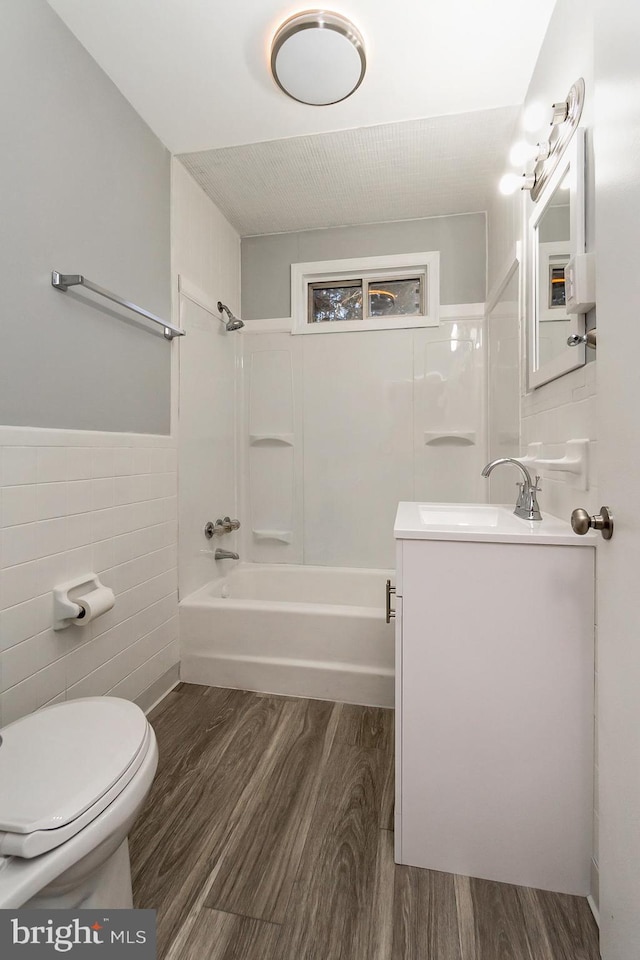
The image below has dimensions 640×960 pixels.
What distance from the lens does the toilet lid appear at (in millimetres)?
768

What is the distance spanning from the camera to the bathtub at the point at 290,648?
1967mm

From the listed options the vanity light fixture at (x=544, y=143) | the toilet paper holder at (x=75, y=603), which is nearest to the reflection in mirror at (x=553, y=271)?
the vanity light fixture at (x=544, y=143)

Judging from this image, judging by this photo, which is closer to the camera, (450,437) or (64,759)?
(64,759)

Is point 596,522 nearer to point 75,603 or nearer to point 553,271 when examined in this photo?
point 553,271

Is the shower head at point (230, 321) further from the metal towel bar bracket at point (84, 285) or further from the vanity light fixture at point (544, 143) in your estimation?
the vanity light fixture at point (544, 143)

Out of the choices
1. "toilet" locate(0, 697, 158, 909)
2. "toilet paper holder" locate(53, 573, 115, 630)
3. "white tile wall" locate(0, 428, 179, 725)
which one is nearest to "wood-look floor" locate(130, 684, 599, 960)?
"toilet" locate(0, 697, 158, 909)

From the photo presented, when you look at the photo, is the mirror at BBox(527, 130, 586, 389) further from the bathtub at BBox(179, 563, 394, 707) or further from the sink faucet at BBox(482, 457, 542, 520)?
the bathtub at BBox(179, 563, 394, 707)

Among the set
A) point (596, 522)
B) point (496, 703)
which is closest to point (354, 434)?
point (496, 703)

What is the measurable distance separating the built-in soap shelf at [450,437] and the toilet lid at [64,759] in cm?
216

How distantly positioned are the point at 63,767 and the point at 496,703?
97 centimetres

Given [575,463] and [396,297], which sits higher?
[396,297]

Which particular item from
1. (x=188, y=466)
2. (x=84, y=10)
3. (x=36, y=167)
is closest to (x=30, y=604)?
(x=188, y=466)

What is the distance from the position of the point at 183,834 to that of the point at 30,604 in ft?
2.60

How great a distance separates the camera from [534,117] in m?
1.61
